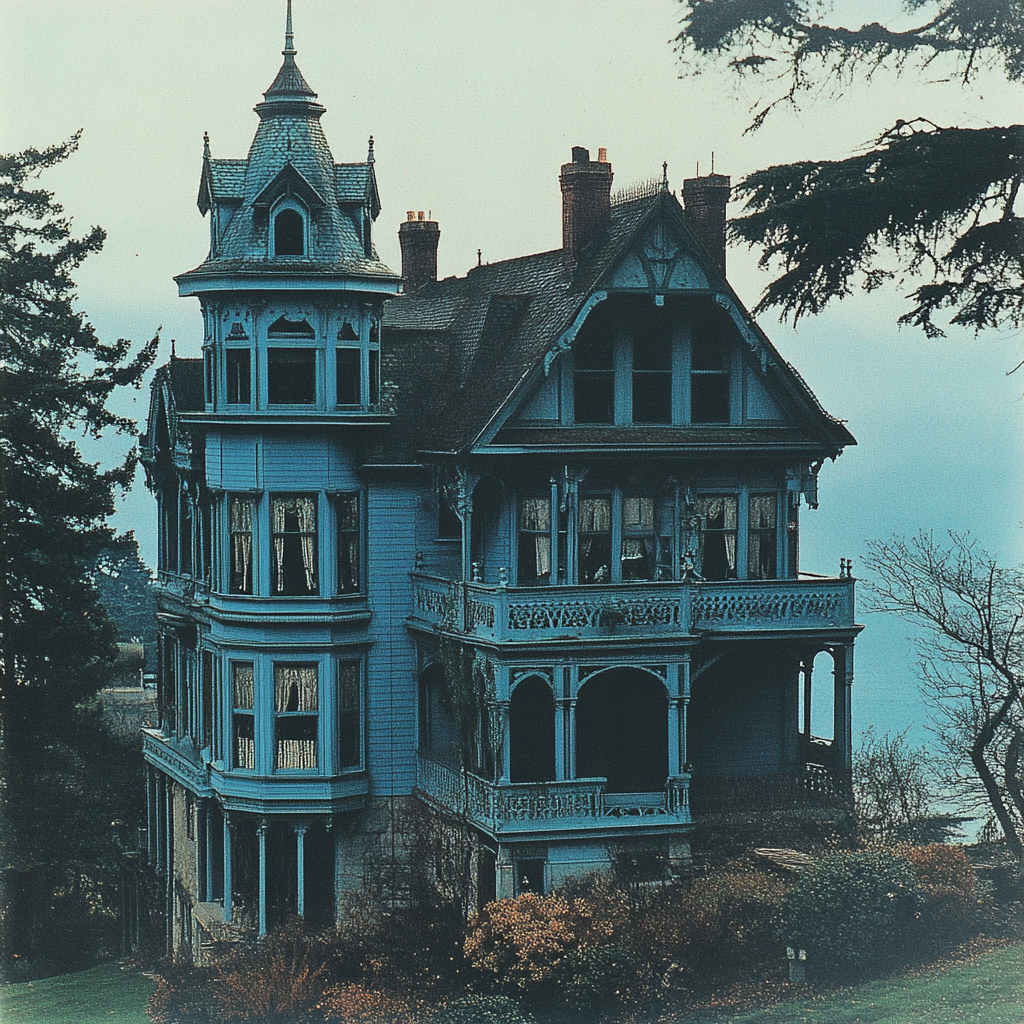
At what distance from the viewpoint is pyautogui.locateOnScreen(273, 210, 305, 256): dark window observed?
120ft

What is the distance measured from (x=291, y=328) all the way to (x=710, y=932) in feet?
48.9

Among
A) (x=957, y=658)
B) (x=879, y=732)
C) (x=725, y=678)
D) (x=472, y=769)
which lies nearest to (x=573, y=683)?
(x=472, y=769)

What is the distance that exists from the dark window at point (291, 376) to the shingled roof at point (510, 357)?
2343mm

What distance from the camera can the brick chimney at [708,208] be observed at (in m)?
37.9

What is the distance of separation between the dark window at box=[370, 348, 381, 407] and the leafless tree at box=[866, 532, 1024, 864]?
12.5m

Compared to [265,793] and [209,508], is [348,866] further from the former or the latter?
[209,508]

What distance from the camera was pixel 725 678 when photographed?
126 feet

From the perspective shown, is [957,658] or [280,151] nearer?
[280,151]

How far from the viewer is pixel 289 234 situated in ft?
120

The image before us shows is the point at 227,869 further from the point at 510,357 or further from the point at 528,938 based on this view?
the point at 510,357

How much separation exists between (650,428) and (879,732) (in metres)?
70.7

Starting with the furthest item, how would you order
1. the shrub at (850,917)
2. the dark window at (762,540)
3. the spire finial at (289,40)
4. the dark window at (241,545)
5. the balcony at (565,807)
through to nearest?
1. the dark window at (762,540)
2. the spire finial at (289,40)
3. the dark window at (241,545)
4. the balcony at (565,807)
5. the shrub at (850,917)

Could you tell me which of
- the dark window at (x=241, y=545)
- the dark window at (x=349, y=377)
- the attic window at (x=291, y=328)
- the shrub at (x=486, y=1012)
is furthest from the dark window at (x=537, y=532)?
the shrub at (x=486, y=1012)

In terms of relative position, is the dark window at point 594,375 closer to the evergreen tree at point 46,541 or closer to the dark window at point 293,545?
the dark window at point 293,545
